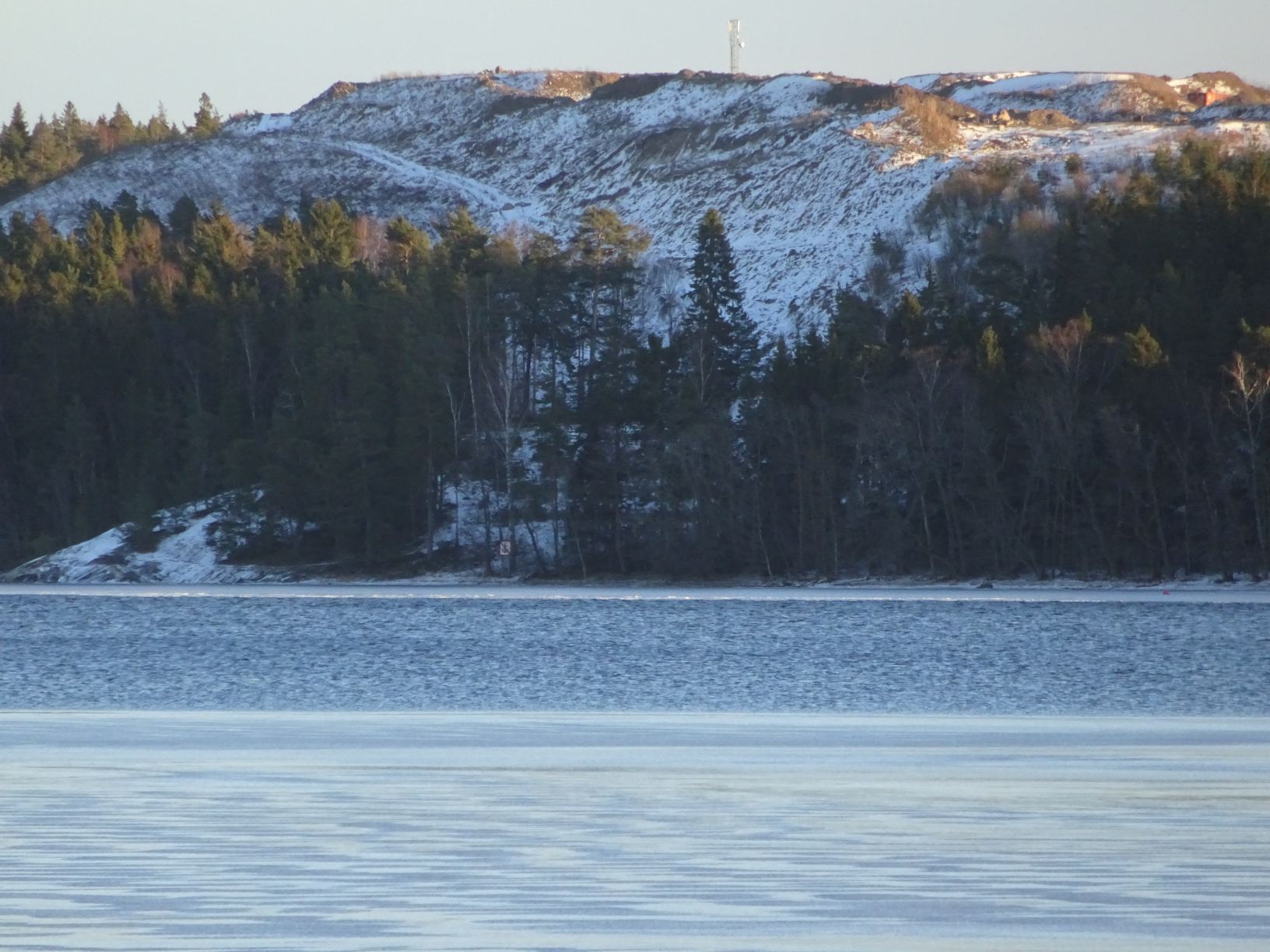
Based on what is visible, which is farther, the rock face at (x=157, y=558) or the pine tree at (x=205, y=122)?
the pine tree at (x=205, y=122)

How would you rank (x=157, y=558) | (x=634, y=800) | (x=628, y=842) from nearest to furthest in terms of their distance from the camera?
(x=628, y=842)
(x=634, y=800)
(x=157, y=558)

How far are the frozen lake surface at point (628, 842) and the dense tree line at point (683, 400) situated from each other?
39.1 meters

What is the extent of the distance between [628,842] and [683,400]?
5189 centimetres

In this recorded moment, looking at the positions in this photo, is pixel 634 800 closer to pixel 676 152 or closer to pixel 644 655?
pixel 644 655

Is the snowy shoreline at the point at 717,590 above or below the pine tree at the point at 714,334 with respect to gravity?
below

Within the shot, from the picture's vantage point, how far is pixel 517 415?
6550cm

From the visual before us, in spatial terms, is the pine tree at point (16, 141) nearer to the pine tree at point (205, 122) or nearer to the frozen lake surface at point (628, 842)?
the pine tree at point (205, 122)

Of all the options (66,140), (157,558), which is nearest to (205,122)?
(66,140)

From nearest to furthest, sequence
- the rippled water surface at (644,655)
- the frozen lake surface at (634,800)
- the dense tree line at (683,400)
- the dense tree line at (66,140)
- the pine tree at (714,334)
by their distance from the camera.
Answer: the frozen lake surface at (634,800) → the rippled water surface at (644,655) → the dense tree line at (683,400) → the pine tree at (714,334) → the dense tree line at (66,140)

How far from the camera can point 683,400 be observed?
6022 centimetres

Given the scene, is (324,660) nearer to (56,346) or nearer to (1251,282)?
(1251,282)

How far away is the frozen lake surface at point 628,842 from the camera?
655 centimetres

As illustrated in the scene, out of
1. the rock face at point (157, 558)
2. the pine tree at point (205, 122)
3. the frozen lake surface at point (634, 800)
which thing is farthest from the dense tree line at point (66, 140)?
the frozen lake surface at point (634, 800)

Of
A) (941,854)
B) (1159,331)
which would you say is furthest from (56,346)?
(941,854)
